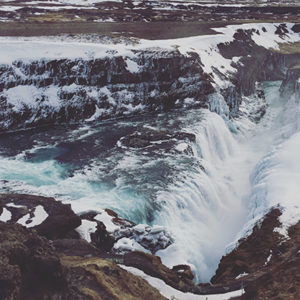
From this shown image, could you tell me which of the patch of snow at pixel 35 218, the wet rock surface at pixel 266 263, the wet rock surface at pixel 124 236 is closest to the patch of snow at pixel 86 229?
the wet rock surface at pixel 124 236

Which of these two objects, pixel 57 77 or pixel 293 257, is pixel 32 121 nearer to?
pixel 57 77

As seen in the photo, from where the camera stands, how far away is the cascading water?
20.1m

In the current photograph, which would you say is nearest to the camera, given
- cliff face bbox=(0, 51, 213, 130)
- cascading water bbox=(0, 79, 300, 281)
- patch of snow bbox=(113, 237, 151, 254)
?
patch of snow bbox=(113, 237, 151, 254)

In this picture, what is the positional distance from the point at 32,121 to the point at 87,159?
9.06 metres

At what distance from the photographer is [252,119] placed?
40.1 meters

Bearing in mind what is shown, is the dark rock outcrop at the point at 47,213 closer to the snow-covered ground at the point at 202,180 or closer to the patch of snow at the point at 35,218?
the patch of snow at the point at 35,218

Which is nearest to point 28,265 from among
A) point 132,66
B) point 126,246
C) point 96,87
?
point 126,246

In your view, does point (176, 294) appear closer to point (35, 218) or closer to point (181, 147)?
point (35, 218)

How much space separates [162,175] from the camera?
24.0m

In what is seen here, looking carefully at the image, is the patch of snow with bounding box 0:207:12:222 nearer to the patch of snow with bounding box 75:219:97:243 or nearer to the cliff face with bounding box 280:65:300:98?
the patch of snow with bounding box 75:219:97:243

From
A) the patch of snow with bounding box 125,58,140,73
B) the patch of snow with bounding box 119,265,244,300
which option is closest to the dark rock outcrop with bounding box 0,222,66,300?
the patch of snow with bounding box 119,265,244,300

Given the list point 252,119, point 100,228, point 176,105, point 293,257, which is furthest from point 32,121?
point 293,257

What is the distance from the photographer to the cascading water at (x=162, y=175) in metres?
20.1

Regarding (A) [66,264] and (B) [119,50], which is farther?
(B) [119,50]
